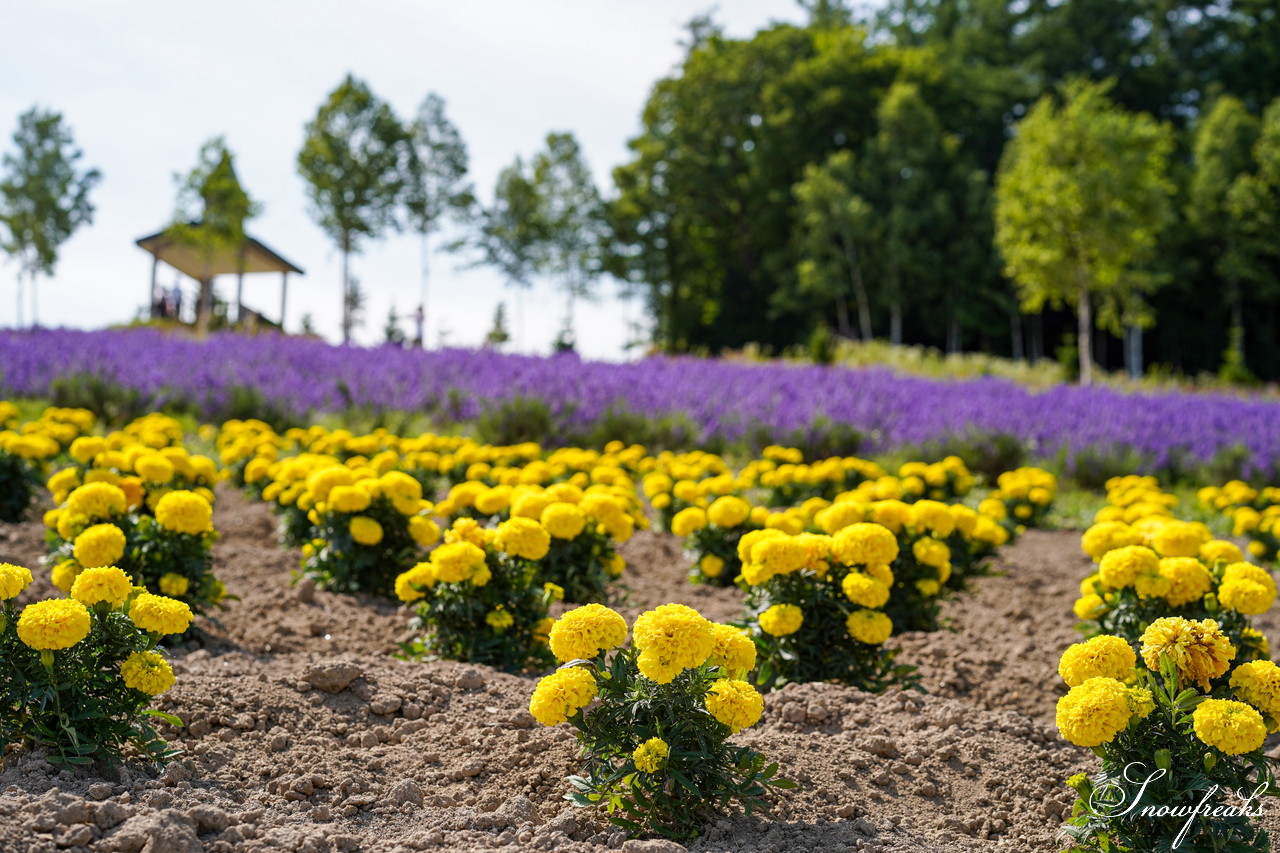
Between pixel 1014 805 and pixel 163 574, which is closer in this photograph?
pixel 1014 805

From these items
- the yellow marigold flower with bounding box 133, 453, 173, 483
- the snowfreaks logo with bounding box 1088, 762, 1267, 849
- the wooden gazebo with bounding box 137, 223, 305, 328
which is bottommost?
the snowfreaks logo with bounding box 1088, 762, 1267, 849

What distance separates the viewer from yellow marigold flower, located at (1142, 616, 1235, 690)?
6.26 feet

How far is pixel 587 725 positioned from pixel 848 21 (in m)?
49.6

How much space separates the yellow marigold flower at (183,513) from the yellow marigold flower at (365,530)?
0.65 m

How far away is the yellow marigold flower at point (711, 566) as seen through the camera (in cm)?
429

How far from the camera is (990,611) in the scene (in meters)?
4.41

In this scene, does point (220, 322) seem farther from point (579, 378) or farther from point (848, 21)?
point (848, 21)

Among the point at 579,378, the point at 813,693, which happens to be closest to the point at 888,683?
the point at 813,693

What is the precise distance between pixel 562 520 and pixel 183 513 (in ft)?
4.05

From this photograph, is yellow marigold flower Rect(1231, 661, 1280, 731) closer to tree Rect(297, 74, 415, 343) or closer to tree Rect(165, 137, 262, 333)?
tree Rect(165, 137, 262, 333)

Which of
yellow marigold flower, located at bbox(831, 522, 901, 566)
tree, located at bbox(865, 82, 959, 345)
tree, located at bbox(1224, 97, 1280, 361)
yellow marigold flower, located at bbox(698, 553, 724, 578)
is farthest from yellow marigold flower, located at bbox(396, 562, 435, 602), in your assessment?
tree, located at bbox(1224, 97, 1280, 361)

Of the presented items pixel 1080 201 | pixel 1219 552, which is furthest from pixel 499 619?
pixel 1080 201

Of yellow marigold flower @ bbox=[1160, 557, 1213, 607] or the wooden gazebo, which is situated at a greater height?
the wooden gazebo

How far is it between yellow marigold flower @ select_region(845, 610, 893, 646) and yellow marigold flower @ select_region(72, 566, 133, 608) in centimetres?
194
